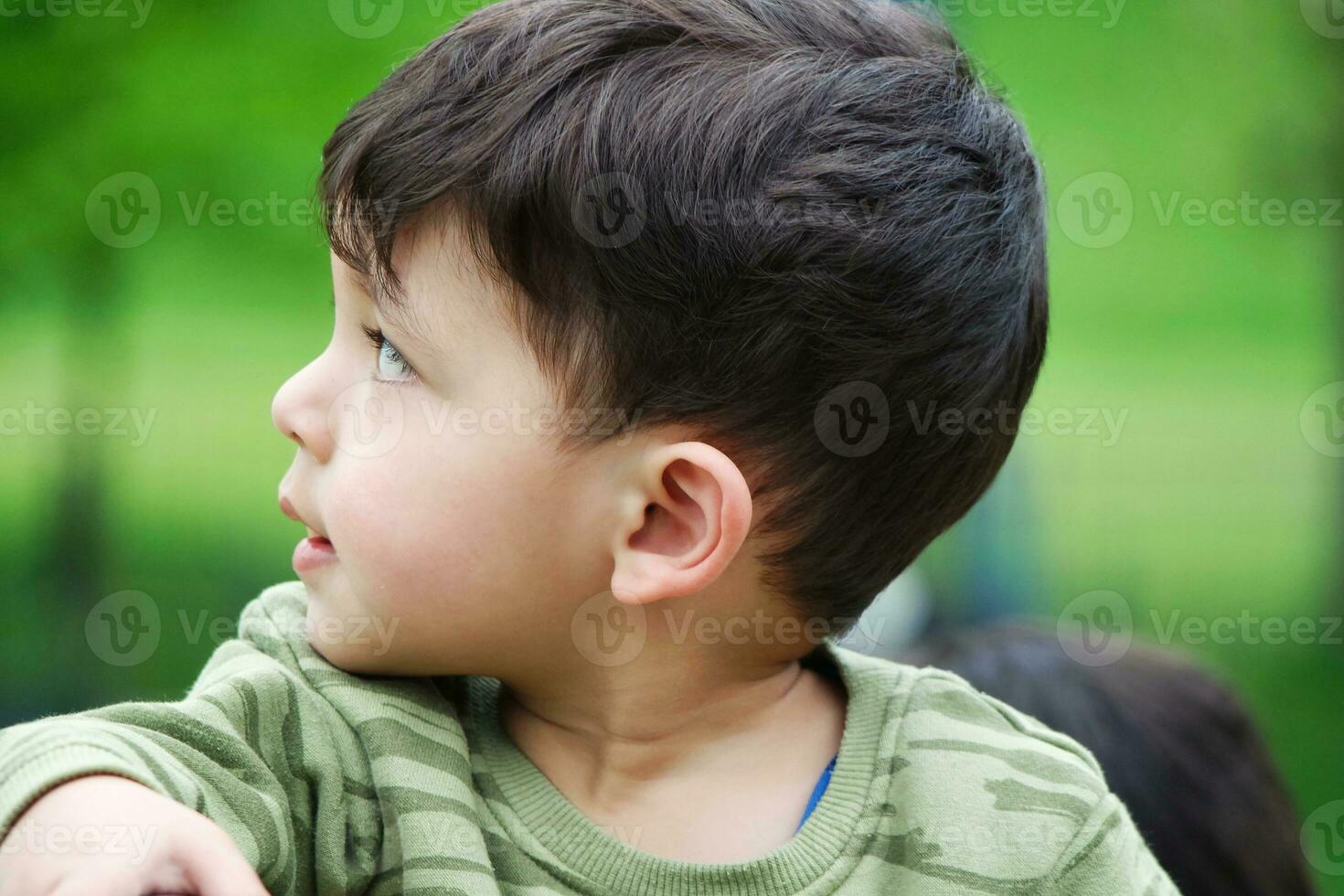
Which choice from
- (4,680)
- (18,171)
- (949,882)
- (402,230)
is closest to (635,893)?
(949,882)

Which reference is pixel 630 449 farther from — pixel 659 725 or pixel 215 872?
pixel 215 872

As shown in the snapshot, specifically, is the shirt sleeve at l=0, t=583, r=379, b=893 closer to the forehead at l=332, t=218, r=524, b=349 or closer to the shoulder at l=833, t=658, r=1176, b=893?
the forehead at l=332, t=218, r=524, b=349

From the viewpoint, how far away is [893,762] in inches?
58.8

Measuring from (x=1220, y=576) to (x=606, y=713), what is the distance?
5221 mm

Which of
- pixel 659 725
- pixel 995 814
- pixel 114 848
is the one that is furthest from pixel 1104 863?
pixel 114 848

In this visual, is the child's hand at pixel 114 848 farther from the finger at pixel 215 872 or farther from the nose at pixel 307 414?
the nose at pixel 307 414

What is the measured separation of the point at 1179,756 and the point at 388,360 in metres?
1.63

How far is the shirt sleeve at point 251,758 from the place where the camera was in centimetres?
99

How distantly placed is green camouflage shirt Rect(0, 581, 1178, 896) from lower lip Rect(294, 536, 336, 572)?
7 cm

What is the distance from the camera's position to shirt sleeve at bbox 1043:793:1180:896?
1.40m

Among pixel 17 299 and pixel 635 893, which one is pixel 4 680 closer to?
pixel 17 299

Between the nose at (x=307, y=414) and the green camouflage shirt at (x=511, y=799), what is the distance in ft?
0.68

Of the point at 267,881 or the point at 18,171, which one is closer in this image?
the point at 267,881

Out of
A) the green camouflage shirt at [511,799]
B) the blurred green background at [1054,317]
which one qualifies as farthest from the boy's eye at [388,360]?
the green camouflage shirt at [511,799]
